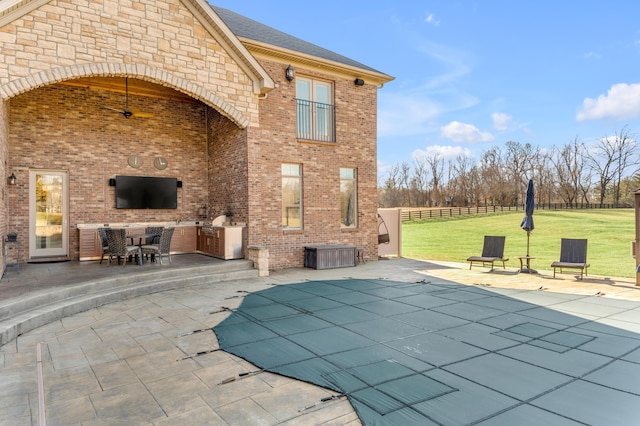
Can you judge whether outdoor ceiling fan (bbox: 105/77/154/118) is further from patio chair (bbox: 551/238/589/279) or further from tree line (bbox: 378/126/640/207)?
tree line (bbox: 378/126/640/207)

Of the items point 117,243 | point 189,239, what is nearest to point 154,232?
point 117,243

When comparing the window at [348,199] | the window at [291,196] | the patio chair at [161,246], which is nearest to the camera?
the patio chair at [161,246]

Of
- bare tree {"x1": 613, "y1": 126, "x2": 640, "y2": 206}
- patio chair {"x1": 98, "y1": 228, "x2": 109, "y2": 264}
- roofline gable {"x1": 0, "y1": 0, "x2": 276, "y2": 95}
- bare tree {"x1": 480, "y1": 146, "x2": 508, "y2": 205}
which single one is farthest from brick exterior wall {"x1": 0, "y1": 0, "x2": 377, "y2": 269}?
bare tree {"x1": 613, "y1": 126, "x2": 640, "y2": 206}

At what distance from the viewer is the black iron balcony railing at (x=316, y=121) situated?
11500 millimetres

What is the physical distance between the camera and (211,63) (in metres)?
9.32

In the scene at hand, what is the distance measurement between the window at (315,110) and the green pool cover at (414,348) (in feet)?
19.1

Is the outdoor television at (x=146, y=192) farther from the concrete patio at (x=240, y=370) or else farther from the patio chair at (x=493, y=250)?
the patio chair at (x=493, y=250)

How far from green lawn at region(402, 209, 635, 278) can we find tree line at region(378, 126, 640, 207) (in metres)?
6.84

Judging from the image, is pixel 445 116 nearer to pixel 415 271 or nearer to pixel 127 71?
pixel 415 271

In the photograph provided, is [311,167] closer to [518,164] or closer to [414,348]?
[414,348]

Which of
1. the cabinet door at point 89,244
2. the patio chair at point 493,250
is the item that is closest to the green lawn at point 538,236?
the patio chair at point 493,250

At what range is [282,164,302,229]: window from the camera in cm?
1121

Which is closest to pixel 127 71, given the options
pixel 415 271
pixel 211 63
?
pixel 211 63

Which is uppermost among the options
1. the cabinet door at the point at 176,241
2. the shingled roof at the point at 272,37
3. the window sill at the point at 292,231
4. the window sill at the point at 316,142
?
the shingled roof at the point at 272,37
